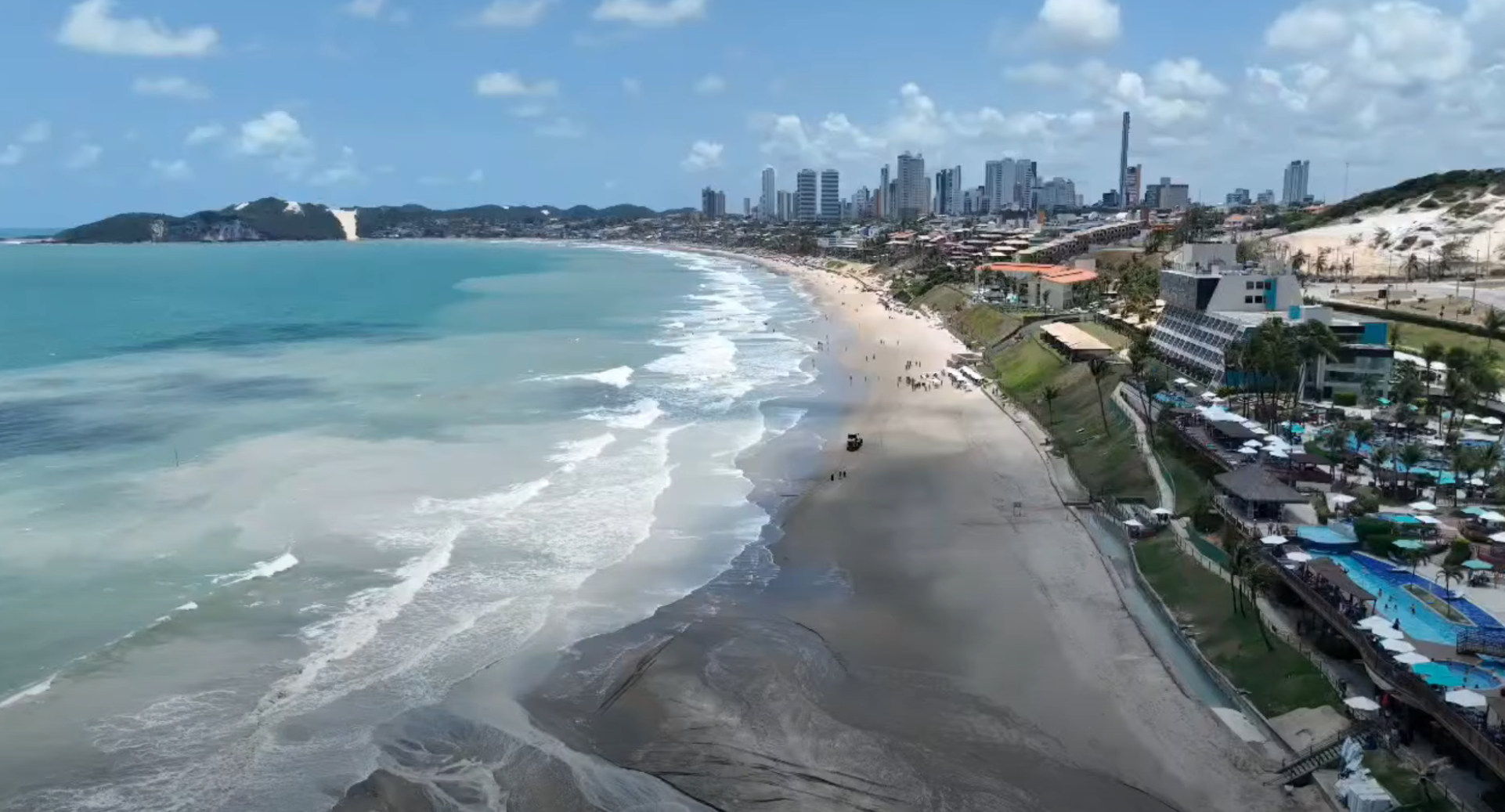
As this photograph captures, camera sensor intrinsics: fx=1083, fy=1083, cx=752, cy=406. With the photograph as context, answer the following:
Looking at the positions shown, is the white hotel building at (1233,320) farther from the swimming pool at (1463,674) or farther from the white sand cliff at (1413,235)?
the white sand cliff at (1413,235)

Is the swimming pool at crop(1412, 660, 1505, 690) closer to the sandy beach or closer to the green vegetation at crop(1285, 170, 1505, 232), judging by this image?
the sandy beach

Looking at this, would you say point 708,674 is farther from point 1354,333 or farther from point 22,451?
point 22,451

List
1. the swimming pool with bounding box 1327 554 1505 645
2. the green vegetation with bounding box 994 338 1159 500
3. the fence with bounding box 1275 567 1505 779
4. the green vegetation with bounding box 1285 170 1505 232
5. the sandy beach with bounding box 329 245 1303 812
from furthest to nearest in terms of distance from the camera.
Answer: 1. the green vegetation with bounding box 1285 170 1505 232
2. the green vegetation with bounding box 994 338 1159 500
3. the swimming pool with bounding box 1327 554 1505 645
4. the sandy beach with bounding box 329 245 1303 812
5. the fence with bounding box 1275 567 1505 779

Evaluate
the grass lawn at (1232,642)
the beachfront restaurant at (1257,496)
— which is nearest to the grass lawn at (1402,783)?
the grass lawn at (1232,642)

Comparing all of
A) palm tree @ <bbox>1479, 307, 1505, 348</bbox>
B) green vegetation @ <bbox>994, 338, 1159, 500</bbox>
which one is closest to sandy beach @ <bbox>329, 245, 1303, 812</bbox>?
green vegetation @ <bbox>994, 338, 1159, 500</bbox>

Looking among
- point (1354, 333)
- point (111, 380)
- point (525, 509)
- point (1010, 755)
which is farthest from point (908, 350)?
point (1010, 755)

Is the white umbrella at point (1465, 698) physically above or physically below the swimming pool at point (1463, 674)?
above
